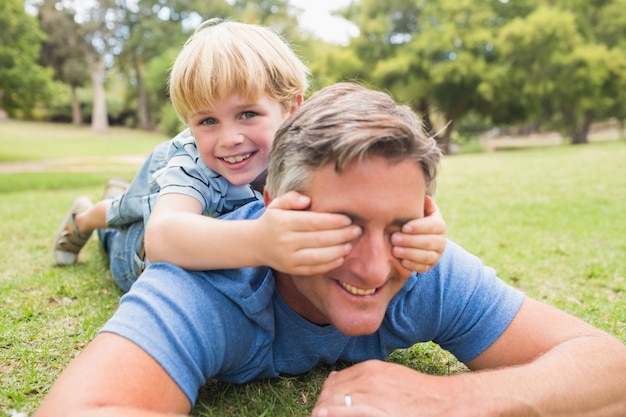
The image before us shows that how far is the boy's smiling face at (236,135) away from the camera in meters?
3.03

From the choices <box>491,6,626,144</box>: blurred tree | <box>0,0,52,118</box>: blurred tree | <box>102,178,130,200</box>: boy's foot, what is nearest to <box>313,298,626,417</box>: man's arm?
<box>102,178,130,200</box>: boy's foot

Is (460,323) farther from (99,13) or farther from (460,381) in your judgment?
(99,13)

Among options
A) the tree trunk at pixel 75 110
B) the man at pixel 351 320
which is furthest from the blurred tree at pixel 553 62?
the tree trunk at pixel 75 110

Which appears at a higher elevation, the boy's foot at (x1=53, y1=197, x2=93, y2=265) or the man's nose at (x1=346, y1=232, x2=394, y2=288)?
the man's nose at (x1=346, y1=232, x2=394, y2=288)

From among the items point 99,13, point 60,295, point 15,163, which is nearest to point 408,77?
point 15,163

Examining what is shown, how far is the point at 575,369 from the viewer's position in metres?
1.94

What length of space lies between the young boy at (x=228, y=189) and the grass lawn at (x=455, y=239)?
0.57 m

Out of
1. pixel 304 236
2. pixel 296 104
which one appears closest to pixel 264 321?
pixel 304 236

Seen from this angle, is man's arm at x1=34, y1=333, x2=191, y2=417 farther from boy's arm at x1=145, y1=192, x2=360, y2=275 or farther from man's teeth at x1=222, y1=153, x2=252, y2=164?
man's teeth at x1=222, y1=153, x2=252, y2=164

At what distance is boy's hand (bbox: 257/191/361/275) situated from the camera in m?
1.73

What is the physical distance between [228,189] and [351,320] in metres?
1.46

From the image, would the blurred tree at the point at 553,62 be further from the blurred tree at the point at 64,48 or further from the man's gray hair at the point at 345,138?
the blurred tree at the point at 64,48

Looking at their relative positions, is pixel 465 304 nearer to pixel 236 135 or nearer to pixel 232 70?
pixel 236 135

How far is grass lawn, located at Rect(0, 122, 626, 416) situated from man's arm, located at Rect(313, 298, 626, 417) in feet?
1.55
